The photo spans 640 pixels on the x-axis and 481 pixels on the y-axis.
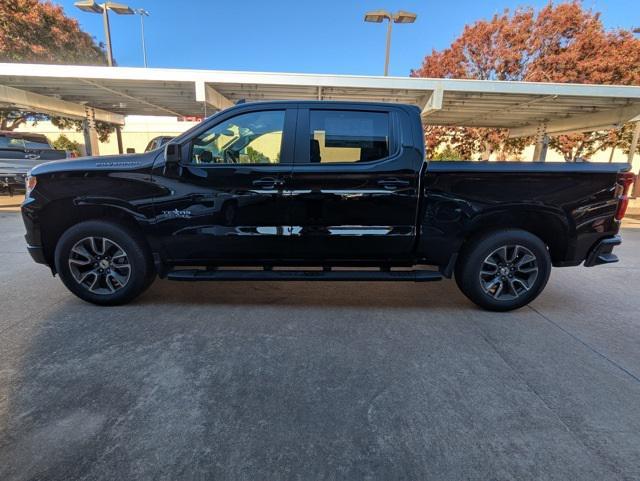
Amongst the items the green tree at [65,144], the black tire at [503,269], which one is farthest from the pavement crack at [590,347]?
the green tree at [65,144]

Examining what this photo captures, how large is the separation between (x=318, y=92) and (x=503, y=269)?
8539 mm

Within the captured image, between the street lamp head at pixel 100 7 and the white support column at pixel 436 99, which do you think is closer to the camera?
the white support column at pixel 436 99

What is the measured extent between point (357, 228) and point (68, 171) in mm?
2917

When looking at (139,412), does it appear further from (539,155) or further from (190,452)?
(539,155)

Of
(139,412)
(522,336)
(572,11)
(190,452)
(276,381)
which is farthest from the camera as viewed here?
(572,11)

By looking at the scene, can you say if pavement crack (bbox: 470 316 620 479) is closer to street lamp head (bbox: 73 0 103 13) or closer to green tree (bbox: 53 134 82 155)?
street lamp head (bbox: 73 0 103 13)

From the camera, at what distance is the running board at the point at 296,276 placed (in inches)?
147

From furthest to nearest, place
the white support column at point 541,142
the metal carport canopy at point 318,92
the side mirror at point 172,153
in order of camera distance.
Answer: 1. the white support column at point 541,142
2. the metal carport canopy at point 318,92
3. the side mirror at point 172,153

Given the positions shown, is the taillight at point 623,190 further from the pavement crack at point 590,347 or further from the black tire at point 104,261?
the black tire at point 104,261

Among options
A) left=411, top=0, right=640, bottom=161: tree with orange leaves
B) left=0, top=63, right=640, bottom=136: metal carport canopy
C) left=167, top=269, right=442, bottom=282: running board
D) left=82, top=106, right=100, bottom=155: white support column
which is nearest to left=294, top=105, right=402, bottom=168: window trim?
left=167, top=269, right=442, bottom=282: running board

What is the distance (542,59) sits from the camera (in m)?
17.6

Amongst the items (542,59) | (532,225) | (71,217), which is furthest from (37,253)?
(542,59)

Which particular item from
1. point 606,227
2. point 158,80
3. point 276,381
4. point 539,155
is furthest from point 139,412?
point 539,155

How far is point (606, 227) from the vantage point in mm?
3785
